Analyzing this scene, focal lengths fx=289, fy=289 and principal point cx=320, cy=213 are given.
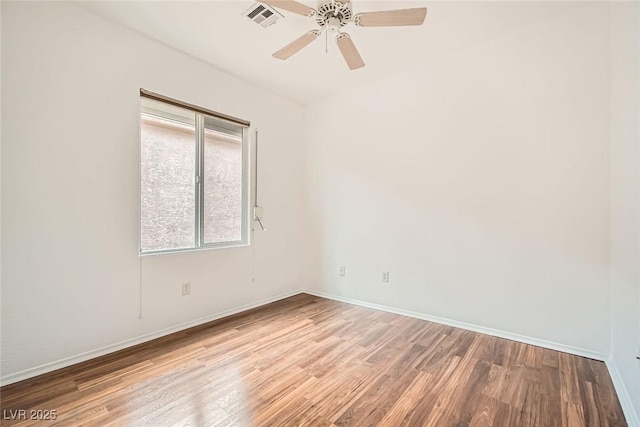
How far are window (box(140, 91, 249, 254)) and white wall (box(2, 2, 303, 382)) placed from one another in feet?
0.44

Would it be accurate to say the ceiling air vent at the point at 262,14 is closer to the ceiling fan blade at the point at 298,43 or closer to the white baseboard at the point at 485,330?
the ceiling fan blade at the point at 298,43

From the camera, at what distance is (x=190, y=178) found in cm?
294

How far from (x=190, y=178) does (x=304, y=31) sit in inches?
69.1

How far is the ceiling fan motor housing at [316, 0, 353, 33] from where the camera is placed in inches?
74.0

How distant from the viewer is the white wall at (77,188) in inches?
76.2

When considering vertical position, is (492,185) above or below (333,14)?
below

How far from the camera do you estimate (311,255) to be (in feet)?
13.5

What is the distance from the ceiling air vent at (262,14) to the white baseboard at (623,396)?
340 centimetres

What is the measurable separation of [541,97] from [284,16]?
2266 millimetres

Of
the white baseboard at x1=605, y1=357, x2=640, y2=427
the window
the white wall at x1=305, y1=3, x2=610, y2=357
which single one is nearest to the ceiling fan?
the white wall at x1=305, y1=3, x2=610, y2=357

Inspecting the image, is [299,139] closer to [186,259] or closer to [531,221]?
[186,259]

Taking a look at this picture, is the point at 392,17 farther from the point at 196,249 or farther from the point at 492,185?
the point at 196,249

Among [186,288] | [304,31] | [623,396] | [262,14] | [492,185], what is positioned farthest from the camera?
[186,288]

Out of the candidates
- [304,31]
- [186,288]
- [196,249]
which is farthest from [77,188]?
[304,31]
